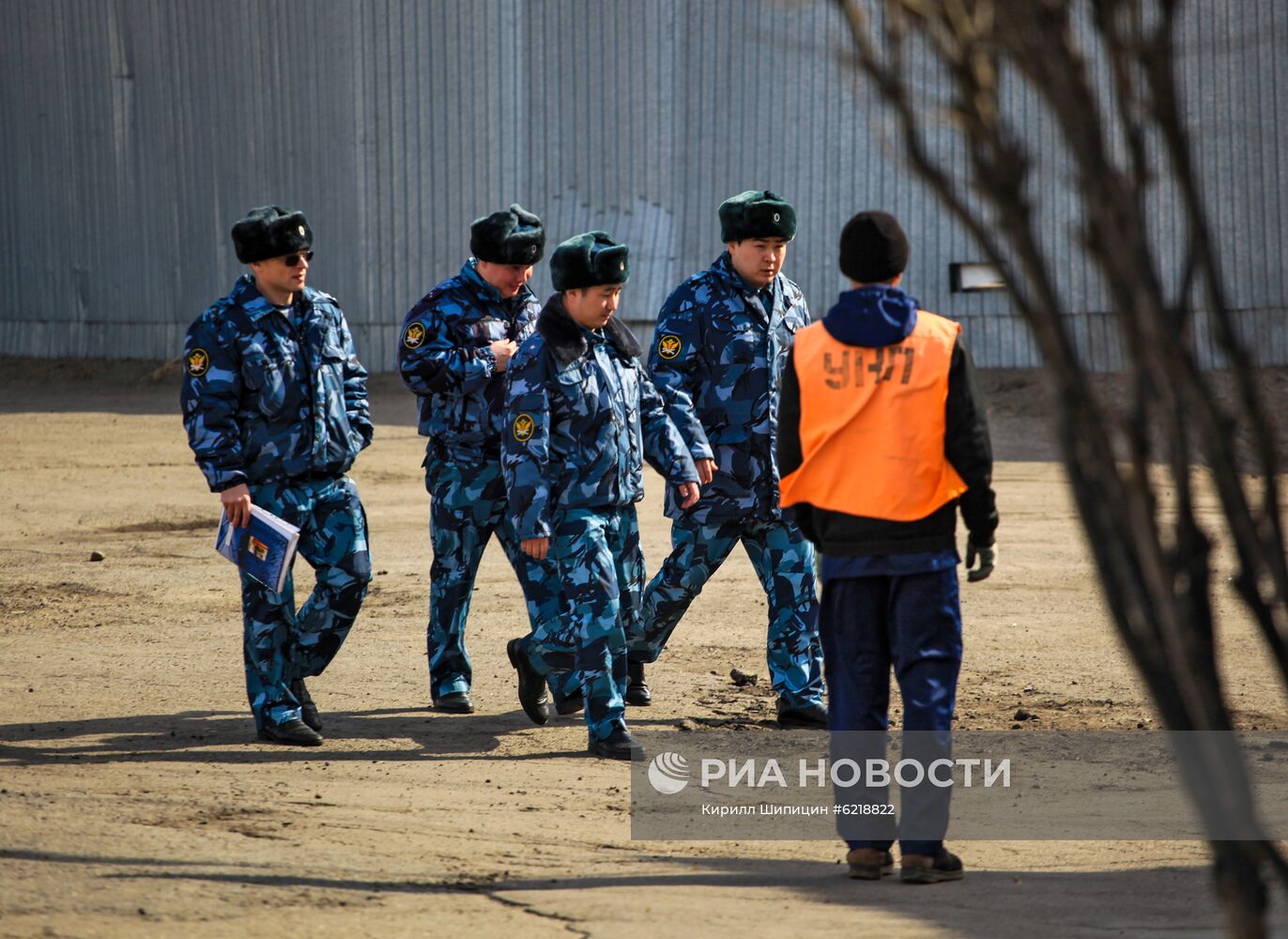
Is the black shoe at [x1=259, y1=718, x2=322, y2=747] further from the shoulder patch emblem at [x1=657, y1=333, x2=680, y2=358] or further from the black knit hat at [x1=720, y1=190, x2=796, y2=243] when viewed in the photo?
the black knit hat at [x1=720, y1=190, x2=796, y2=243]

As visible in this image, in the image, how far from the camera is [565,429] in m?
6.27

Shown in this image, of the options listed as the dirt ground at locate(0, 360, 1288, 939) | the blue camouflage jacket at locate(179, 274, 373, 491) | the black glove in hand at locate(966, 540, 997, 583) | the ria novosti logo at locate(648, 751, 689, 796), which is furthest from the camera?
the blue camouflage jacket at locate(179, 274, 373, 491)

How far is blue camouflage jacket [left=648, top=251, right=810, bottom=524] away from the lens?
6820mm

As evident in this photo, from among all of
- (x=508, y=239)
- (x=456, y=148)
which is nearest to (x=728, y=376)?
(x=508, y=239)

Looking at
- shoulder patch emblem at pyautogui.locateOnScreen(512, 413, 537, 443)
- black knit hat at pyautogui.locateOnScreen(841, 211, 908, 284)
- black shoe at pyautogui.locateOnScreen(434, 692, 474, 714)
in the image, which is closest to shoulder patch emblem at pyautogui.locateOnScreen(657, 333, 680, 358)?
shoulder patch emblem at pyautogui.locateOnScreen(512, 413, 537, 443)

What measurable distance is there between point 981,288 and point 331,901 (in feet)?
50.1

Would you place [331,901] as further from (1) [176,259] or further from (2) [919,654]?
(1) [176,259]

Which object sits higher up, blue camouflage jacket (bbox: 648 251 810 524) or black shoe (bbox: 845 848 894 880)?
blue camouflage jacket (bbox: 648 251 810 524)

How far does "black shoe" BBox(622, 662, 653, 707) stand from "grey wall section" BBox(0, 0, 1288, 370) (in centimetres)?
1047

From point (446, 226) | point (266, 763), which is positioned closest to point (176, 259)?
point (446, 226)

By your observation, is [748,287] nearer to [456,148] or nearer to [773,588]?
[773,588]

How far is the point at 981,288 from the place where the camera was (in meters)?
18.7

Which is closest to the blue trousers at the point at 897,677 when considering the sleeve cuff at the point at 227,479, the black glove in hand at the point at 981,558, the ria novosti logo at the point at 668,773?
the black glove in hand at the point at 981,558

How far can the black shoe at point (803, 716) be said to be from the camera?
22.0 feet
